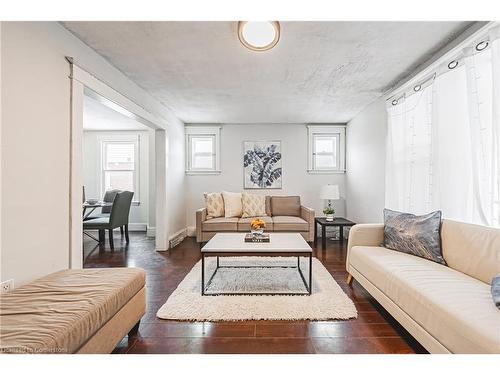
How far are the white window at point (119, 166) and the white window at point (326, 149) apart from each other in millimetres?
4133

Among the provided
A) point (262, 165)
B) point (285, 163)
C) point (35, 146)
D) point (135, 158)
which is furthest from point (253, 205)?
point (35, 146)

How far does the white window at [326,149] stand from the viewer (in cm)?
582

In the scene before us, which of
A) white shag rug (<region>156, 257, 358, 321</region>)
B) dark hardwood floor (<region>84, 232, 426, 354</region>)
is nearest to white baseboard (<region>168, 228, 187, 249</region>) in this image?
white shag rug (<region>156, 257, 358, 321</region>)

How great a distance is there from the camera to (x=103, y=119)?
18.1 ft

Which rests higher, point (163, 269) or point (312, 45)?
point (312, 45)

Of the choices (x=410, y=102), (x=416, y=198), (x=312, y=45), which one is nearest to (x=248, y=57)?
(x=312, y=45)

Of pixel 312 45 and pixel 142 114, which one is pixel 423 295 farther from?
pixel 142 114

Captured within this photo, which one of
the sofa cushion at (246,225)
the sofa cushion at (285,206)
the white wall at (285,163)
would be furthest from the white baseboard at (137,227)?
the sofa cushion at (285,206)

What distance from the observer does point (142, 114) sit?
362 centimetres

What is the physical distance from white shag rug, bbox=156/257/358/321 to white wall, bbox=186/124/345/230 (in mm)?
2713

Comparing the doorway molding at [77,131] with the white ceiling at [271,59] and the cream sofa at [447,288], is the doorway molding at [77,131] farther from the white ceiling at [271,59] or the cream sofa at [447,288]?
the cream sofa at [447,288]

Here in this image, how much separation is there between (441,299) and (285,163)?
451cm
